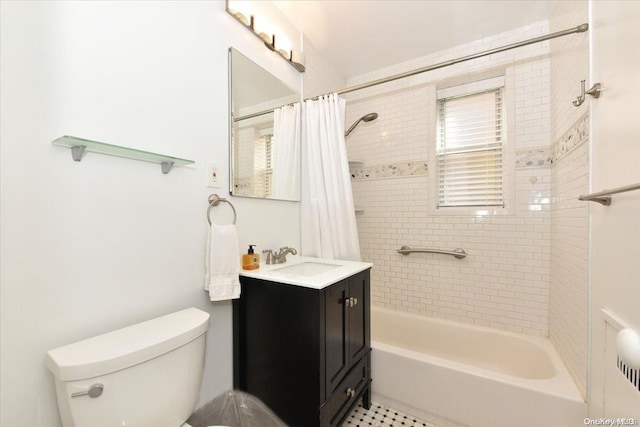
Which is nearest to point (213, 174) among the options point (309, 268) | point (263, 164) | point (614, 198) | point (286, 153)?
point (263, 164)

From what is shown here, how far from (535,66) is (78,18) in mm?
2657

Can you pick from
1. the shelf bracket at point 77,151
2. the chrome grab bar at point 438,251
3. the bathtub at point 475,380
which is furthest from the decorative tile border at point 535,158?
the shelf bracket at point 77,151

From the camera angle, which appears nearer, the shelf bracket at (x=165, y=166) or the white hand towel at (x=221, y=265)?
the shelf bracket at (x=165, y=166)

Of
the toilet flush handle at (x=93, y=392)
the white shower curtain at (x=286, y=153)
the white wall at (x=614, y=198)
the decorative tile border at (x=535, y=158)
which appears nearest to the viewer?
the toilet flush handle at (x=93, y=392)

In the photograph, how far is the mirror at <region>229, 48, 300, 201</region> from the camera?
1.47 m

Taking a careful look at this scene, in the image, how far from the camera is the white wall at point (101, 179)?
77cm

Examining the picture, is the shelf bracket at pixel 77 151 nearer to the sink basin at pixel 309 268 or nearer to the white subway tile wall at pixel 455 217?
the sink basin at pixel 309 268

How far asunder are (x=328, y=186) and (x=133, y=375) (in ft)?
4.73

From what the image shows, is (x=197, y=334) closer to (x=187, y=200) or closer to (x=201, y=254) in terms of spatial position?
(x=201, y=254)

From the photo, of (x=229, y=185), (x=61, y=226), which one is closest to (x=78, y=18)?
(x=61, y=226)

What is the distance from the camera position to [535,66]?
1.95 m

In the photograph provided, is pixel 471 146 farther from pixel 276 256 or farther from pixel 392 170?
pixel 276 256

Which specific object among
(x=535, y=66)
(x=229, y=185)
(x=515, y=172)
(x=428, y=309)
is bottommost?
(x=428, y=309)

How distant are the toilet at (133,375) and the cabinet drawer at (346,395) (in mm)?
603
